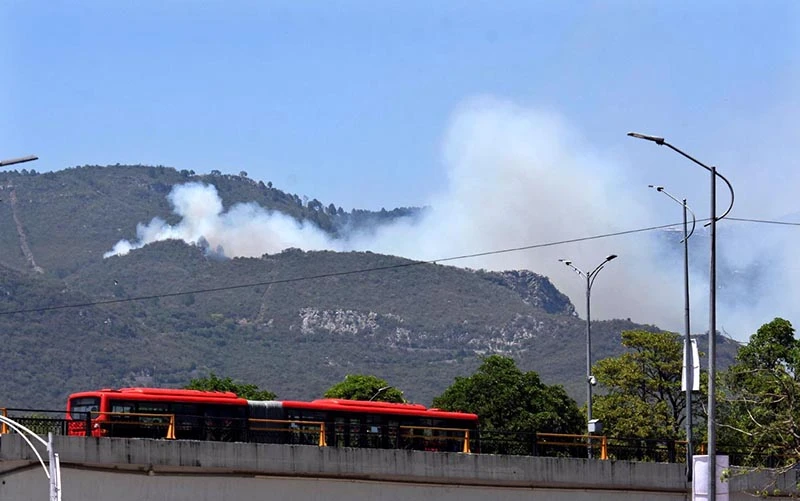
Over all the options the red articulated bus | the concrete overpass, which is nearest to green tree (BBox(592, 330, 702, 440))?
the red articulated bus

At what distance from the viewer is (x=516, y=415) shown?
4348 inches

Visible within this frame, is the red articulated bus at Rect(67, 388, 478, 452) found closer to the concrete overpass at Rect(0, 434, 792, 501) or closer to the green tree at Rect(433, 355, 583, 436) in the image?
the concrete overpass at Rect(0, 434, 792, 501)

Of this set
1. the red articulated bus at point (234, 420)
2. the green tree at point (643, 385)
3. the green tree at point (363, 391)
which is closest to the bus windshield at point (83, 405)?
the red articulated bus at point (234, 420)

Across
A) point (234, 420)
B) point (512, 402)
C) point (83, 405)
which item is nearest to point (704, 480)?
point (234, 420)

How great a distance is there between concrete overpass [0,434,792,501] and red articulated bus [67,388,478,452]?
141 centimetres

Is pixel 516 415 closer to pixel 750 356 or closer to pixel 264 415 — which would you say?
pixel 750 356

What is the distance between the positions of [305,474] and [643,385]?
5799cm

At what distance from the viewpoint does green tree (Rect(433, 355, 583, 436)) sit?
109 metres

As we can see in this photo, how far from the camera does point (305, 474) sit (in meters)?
46.5

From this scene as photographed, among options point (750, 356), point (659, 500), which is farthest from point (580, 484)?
point (750, 356)

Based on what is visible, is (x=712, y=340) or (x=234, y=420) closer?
(x=712, y=340)

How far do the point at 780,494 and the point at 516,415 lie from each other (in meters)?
56.2

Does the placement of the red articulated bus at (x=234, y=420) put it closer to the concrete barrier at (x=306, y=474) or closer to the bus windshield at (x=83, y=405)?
the bus windshield at (x=83, y=405)

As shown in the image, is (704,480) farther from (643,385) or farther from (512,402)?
(512,402)
